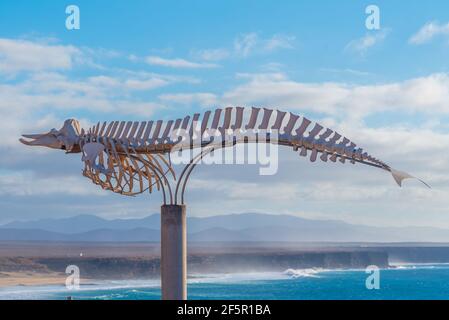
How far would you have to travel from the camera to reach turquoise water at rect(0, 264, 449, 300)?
82938 millimetres

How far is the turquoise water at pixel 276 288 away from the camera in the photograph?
82938 mm

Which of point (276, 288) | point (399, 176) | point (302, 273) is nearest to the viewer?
point (399, 176)

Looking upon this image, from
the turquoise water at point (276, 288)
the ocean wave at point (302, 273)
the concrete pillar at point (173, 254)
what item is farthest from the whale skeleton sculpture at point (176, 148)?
the ocean wave at point (302, 273)

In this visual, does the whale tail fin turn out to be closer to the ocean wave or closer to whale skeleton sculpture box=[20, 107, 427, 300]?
whale skeleton sculpture box=[20, 107, 427, 300]

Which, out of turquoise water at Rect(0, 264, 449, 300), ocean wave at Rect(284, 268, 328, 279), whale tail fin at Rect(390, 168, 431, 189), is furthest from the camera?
ocean wave at Rect(284, 268, 328, 279)

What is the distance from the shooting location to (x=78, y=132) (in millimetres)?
22688

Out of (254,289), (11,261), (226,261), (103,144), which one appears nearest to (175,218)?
(103,144)

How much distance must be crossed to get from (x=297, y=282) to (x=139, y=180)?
99894mm

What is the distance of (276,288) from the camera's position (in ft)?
345

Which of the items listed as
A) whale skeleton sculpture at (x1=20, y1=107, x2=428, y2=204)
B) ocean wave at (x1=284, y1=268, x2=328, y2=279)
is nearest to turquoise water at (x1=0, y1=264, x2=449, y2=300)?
ocean wave at (x1=284, y1=268, x2=328, y2=279)

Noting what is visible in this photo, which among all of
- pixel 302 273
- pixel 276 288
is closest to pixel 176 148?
pixel 276 288

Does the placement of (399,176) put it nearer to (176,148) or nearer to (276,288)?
(176,148)
